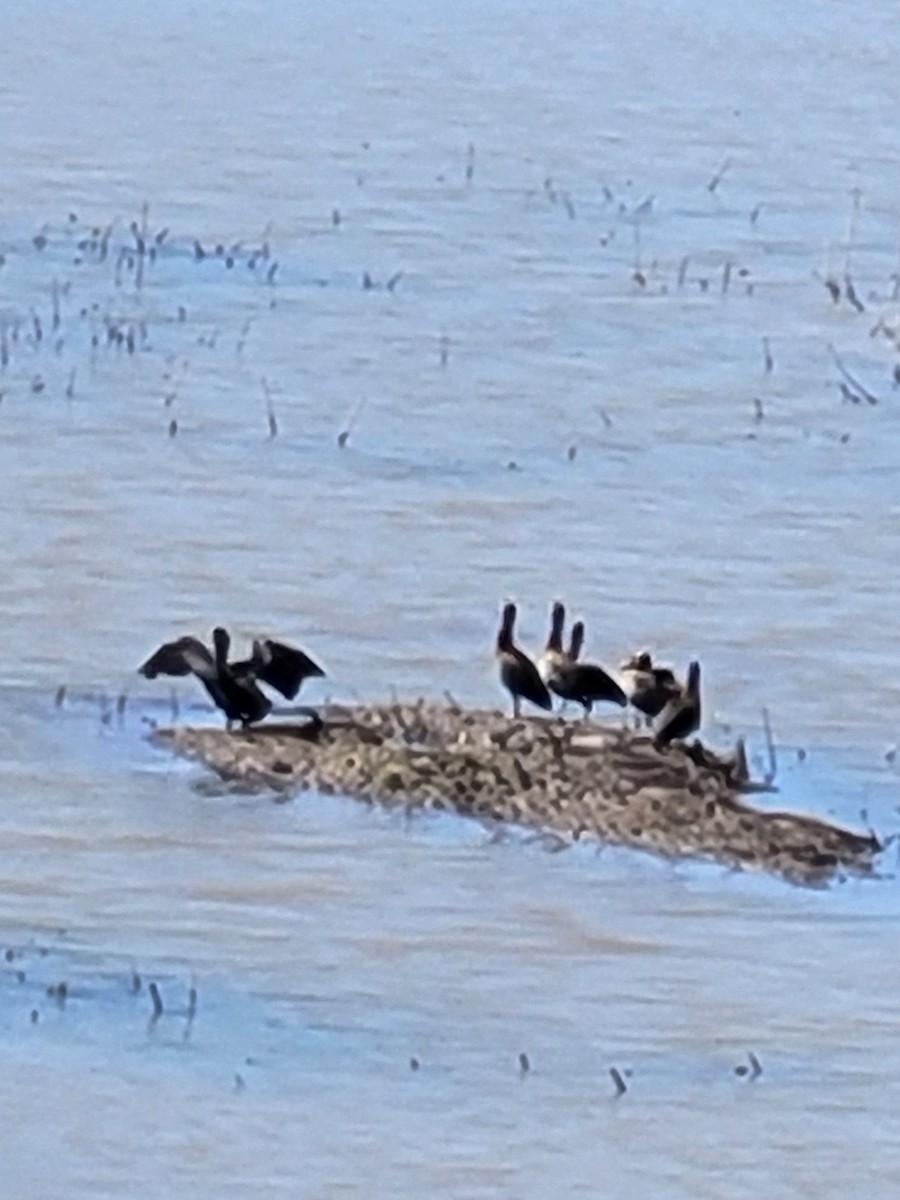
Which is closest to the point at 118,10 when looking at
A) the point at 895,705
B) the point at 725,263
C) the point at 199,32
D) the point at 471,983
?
the point at 199,32

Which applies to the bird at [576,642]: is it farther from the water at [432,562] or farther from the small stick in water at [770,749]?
the small stick in water at [770,749]

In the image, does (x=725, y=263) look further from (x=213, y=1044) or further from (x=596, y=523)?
(x=213, y=1044)

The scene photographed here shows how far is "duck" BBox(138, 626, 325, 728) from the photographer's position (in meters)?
13.2

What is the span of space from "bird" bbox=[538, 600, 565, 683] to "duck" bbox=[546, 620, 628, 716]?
16 mm

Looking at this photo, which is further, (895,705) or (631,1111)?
(895,705)

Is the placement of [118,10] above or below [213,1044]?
above

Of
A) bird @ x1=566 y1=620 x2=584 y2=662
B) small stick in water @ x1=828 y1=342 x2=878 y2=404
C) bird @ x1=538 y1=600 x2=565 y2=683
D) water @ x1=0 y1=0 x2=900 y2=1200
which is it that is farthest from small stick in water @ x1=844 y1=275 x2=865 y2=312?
bird @ x1=566 y1=620 x2=584 y2=662

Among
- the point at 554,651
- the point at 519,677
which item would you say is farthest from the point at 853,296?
the point at 519,677

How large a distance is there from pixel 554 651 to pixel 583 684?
31 centimetres

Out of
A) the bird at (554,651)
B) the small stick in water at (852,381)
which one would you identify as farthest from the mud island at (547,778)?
the small stick in water at (852,381)

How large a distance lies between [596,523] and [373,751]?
14.2 feet

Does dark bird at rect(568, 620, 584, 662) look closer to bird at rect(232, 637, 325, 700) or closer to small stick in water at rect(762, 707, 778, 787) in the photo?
small stick in water at rect(762, 707, 778, 787)

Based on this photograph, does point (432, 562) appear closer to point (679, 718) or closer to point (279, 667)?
point (279, 667)

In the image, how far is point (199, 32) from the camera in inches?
1280
